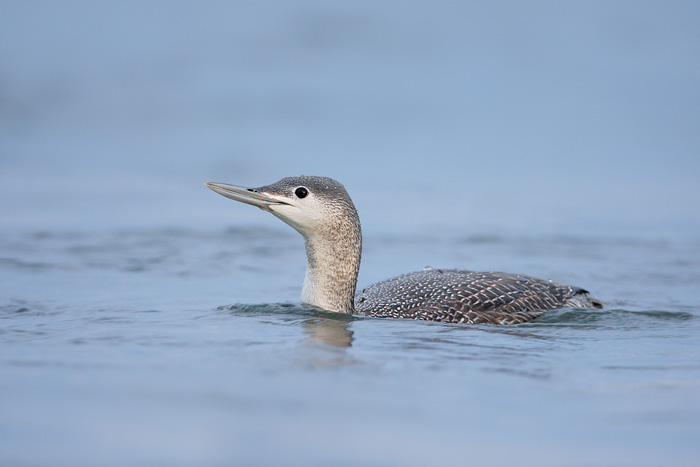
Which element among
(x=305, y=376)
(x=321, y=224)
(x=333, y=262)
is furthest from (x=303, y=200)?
(x=305, y=376)

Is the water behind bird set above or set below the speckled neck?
below

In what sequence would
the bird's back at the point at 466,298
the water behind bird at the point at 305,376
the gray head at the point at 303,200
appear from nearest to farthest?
1. the water behind bird at the point at 305,376
2. the gray head at the point at 303,200
3. the bird's back at the point at 466,298

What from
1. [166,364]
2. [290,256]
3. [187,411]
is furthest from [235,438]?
[290,256]

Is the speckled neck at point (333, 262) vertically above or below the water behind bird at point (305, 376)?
above

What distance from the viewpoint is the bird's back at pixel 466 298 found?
7.22m

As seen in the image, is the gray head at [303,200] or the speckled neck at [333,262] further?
the speckled neck at [333,262]

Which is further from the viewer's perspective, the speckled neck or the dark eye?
the speckled neck

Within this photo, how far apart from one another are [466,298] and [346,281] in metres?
0.84

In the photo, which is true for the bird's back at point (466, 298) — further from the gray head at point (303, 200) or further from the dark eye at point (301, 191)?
the dark eye at point (301, 191)

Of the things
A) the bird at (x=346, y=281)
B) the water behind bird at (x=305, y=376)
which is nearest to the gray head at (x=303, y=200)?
the bird at (x=346, y=281)

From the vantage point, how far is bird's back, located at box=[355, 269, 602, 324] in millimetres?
7219

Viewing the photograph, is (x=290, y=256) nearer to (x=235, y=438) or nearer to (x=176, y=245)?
(x=176, y=245)

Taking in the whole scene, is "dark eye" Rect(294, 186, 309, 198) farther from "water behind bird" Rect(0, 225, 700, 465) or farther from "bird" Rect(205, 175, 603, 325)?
"water behind bird" Rect(0, 225, 700, 465)

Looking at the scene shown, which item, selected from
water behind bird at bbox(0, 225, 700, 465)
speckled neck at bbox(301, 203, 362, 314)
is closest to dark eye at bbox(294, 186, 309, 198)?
speckled neck at bbox(301, 203, 362, 314)
